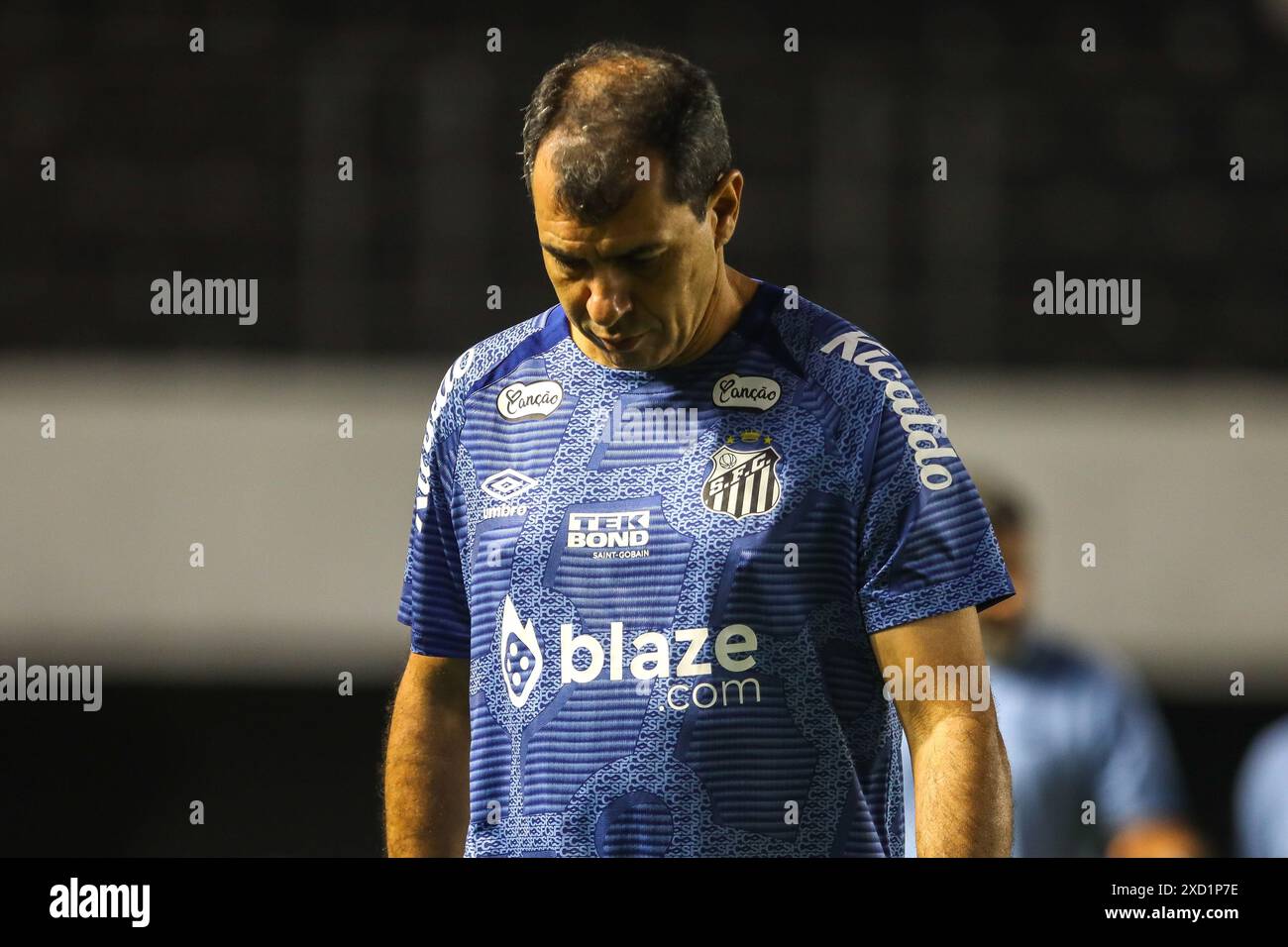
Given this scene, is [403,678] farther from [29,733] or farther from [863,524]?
[29,733]

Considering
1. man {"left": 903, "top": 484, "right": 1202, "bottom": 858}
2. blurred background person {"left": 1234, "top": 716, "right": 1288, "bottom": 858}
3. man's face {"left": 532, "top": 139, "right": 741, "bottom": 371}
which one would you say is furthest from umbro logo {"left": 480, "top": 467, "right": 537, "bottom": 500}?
blurred background person {"left": 1234, "top": 716, "right": 1288, "bottom": 858}

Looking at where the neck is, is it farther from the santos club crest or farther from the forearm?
the forearm

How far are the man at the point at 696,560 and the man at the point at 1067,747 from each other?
7.59 feet

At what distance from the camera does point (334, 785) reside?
26.5 feet

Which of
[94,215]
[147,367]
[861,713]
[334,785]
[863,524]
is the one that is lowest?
[334,785]

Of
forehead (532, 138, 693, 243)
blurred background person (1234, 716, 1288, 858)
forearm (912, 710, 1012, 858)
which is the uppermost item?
forehead (532, 138, 693, 243)

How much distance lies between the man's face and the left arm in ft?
2.01

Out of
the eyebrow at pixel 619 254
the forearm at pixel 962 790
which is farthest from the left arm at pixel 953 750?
the eyebrow at pixel 619 254

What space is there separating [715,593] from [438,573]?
57 centimetres

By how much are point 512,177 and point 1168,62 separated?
3303 mm

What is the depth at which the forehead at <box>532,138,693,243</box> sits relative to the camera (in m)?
2.82

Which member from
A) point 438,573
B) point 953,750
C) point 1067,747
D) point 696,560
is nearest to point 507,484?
point 438,573
